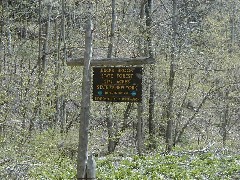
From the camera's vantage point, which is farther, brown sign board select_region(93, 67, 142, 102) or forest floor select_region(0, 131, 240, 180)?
forest floor select_region(0, 131, 240, 180)

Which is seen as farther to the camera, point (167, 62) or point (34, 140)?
point (167, 62)

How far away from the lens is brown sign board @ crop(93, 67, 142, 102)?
26.4 ft

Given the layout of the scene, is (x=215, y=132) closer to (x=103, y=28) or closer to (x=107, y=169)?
(x=103, y=28)

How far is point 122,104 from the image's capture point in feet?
59.7

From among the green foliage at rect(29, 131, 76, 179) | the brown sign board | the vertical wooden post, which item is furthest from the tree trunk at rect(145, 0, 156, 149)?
the brown sign board

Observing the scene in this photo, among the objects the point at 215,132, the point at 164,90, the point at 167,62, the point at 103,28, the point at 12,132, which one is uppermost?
the point at 103,28

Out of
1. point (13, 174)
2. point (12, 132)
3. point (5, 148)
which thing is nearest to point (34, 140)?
point (12, 132)

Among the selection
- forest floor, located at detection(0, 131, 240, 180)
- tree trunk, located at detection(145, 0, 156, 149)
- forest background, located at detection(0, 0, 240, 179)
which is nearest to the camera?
forest floor, located at detection(0, 131, 240, 180)

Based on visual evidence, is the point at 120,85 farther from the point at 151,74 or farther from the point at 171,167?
the point at 151,74

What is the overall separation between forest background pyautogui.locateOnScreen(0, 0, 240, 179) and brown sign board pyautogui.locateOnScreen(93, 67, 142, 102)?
331 cm

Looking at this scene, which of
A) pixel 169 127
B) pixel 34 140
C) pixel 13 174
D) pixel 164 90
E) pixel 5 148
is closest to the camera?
pixel 13 174

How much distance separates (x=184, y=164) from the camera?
41.4 ft

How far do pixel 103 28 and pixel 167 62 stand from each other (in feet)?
10.7

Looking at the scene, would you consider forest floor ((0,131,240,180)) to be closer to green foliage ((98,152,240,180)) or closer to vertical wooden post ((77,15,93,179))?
green foliage ((98,152,240,180))
